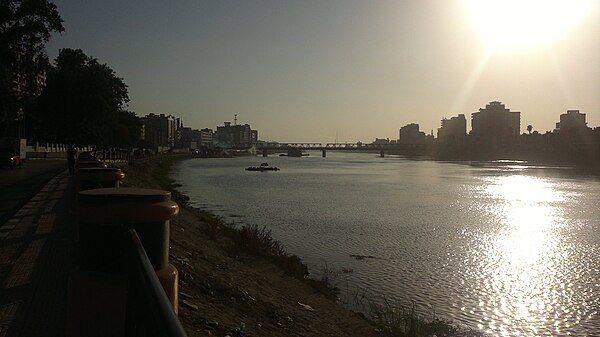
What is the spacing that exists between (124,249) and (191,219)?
23351 millimetres

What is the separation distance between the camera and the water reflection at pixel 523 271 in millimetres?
15586

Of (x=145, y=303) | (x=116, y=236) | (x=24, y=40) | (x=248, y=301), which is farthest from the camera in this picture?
(x=24, y=40)

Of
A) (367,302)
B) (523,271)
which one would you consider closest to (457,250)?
(523,271)

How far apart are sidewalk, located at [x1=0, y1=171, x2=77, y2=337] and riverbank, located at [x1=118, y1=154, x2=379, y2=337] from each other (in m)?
1.83

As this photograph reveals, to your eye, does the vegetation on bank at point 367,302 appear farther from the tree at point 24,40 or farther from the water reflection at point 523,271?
the tree at point 24,40

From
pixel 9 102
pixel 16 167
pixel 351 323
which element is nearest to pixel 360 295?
pixel 351 323


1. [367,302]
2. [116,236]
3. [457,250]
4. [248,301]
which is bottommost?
[457,250]

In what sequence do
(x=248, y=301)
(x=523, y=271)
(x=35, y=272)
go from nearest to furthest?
(x=35, y=272)
(x=248, y=301)
(x=523, y=271)

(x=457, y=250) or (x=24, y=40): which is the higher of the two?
(x=24, y=40)

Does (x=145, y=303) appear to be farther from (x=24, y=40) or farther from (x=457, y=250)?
(x=24, y=40)

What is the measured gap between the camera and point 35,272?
7.39m

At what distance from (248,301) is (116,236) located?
8.54 m

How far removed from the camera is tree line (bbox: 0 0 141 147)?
108 feet

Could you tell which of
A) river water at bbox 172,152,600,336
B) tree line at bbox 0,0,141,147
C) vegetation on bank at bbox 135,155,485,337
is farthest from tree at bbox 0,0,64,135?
vegetation on bank at bbox 135,155,485,337
